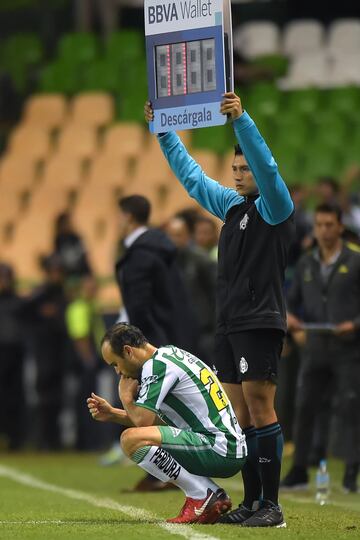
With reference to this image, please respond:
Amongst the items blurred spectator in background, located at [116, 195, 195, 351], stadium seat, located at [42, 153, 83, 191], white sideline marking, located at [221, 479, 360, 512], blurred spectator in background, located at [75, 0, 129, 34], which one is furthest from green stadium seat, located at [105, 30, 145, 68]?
white sideline marking, located at [221, 479, 360, 512]

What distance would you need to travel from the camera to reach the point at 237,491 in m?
10.6

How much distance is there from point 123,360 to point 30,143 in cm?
1535

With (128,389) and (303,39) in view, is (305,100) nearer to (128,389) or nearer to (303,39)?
(303,39)

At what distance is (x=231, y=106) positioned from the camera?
7.62m

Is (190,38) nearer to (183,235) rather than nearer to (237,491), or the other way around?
(237,491)

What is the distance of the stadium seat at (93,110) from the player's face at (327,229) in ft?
40.7

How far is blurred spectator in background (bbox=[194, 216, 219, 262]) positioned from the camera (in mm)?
13758

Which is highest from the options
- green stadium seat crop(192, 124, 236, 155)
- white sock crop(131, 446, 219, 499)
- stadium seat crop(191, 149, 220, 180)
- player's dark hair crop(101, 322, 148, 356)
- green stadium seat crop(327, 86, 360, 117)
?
green stadium seat crop(327, 86, 360, 117)

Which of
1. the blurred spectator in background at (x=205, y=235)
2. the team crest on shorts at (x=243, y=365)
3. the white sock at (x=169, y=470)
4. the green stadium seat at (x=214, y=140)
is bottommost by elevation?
the white sock at (x=169, y=470)

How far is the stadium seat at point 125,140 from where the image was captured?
21.8 meters

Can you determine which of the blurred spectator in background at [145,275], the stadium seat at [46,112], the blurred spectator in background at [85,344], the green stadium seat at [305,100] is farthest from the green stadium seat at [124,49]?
the blurred spectator in background at [145,275]

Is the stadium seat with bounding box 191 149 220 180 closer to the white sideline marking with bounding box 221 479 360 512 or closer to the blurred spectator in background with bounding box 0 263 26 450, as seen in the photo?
the blurred spectator in background with bounding box 0 263 26 450

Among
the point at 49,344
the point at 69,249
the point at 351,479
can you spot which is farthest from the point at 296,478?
the point at 69,249

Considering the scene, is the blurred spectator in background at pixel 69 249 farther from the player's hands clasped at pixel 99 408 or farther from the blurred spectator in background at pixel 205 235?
the player's hands clasped at pixel 99 408
